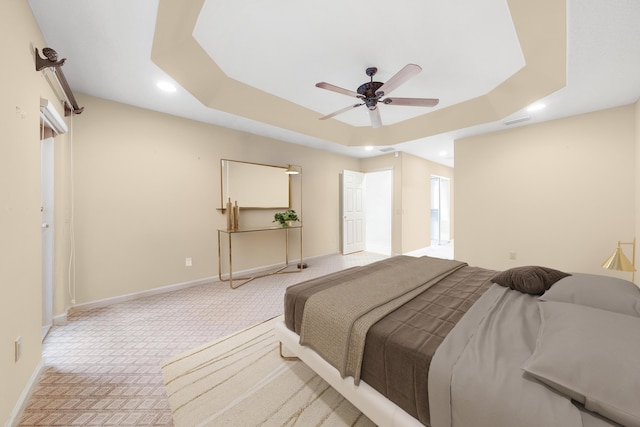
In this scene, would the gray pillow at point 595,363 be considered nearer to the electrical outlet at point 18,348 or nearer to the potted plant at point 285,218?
the electrical outlet at point 18,348

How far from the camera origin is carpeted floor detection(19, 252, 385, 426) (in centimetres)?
145

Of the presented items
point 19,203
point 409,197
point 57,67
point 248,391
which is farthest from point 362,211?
point 19,203

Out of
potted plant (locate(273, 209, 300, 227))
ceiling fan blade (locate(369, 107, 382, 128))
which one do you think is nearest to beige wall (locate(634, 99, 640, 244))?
ceiling fan blade (locate(369, 107, 382, 128))

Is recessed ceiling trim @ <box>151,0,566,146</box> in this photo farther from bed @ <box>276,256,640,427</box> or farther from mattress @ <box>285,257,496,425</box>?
mattress @ <box>285,257,496,425</box>

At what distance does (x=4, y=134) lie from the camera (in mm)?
1315

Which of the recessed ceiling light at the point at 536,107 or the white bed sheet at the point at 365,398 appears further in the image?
the recessed ceiling light at the point at 536,107

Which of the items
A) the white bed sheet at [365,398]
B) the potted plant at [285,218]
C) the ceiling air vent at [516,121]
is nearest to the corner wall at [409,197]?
the ceiling air vent at [516,121]

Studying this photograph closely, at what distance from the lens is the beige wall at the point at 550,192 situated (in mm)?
3051

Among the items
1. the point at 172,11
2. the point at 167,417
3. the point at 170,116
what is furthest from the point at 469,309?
the point at 170,116

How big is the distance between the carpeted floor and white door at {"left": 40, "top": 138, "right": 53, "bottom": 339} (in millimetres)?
226

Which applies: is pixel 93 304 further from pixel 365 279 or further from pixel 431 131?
pixel 431 131

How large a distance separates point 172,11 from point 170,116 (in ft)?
6.08

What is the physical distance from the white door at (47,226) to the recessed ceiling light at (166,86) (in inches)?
46.2

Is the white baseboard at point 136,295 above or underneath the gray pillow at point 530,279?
underneath
